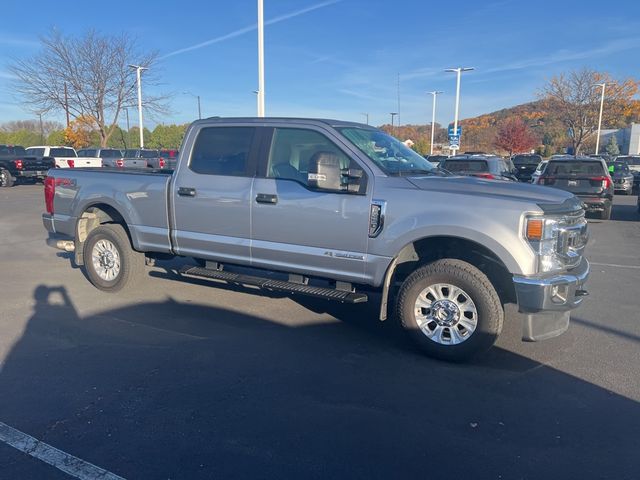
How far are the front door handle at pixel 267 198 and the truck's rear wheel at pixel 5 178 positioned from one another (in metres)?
22.7

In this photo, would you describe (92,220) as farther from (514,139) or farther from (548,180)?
(514,139)

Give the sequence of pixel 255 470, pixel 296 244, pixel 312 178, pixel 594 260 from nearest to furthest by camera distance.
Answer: pixel 255 470 → pixel 312 178 → pixel 296 244 → pixel 594 260

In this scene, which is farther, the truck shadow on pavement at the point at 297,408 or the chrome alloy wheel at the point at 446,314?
the chrome alloy wheel at the point at 446,314

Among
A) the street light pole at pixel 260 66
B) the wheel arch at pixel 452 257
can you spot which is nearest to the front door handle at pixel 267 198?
the wheel arch at pixel 452 257

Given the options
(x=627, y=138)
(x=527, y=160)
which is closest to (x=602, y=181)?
(x=527, y=160)

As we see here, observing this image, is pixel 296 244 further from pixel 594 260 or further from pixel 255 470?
pixel 594 260

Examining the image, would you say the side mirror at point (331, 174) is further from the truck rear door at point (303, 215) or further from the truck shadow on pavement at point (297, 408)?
the truck shadow on pavement at point (297, 408)

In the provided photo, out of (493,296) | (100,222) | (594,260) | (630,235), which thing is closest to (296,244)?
(493,296)

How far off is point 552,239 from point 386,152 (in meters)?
1.87

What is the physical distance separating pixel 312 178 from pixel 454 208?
133 cm

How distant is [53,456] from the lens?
10.3 ft

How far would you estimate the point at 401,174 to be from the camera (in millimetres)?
5055

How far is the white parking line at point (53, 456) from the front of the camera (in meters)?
2.97

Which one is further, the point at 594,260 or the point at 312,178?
the point at 594,260
